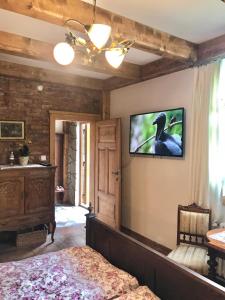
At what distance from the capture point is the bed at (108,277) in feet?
4.91

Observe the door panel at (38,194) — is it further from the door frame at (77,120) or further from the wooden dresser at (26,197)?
the door frame at (77,120)

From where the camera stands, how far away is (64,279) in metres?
1.82

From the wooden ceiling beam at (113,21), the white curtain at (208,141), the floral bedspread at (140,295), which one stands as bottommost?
the floral bedspread at (140,295)

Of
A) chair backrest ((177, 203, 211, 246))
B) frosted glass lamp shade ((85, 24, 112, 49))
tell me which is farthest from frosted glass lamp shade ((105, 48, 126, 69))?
chair backrest ((177, 203, 211, 246))

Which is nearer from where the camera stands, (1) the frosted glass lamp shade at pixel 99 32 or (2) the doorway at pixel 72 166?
(1) the frosted glass lamp shade at pixel 99 32

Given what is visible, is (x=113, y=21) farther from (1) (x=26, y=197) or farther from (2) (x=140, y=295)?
(1) (x=26, y=197)

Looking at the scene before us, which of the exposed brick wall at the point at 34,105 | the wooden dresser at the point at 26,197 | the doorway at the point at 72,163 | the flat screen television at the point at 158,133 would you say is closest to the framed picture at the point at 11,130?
Result: the exposed brick wall at the point at 34,105

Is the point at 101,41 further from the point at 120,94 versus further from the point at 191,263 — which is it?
the point at 120,94

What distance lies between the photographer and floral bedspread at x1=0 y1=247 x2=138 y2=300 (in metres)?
1.64

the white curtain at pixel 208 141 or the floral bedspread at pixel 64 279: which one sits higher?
the white curtain at pixel 208 141

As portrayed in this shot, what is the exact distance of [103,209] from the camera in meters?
4.82

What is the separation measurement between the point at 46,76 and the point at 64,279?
11.2ft

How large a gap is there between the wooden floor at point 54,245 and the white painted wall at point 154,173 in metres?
0.94

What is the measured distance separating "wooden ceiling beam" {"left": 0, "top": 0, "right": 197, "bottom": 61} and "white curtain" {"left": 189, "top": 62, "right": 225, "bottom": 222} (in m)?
0.38
